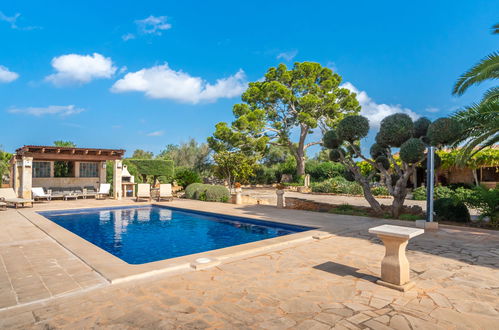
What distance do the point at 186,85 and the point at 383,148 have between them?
20.3 metres

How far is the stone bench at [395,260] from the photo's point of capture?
3658mm

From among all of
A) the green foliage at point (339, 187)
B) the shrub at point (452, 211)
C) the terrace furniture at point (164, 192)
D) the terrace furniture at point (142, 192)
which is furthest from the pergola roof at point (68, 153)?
the shrub at point (452, 211)

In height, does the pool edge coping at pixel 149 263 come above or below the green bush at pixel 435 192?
below

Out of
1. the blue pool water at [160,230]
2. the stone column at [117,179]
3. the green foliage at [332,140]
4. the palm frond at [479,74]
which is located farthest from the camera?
the stone column at [117,179]

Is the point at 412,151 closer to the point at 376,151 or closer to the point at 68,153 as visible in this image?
the point at 376,151

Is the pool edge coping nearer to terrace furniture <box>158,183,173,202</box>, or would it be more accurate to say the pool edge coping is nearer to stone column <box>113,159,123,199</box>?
terrace furniture <box>158,183,173,202</box>

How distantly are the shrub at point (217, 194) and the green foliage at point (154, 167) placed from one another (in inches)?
345

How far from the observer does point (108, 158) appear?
16.5 m

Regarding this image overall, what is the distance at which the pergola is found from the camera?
14328mm

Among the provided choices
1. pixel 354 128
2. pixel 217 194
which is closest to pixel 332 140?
pixel 354 128

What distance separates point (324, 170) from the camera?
2730 cm

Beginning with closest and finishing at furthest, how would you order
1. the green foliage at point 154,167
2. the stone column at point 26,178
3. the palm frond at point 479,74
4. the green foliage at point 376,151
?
the palm frond at point 479,74 < the green foliage at point 376,151 < the stone column at point 26,178 < the green foliage at point 154,167

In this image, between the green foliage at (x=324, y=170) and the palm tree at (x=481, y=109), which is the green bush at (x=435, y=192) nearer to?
the palm tree at (x=481, y=109)

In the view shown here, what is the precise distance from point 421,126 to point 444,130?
133 centimetres
